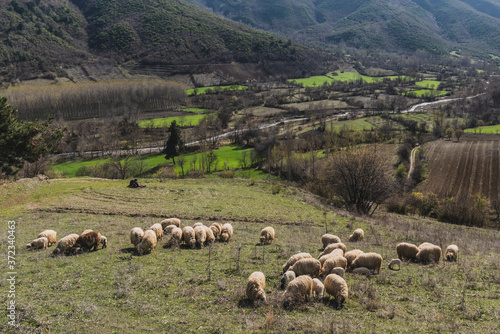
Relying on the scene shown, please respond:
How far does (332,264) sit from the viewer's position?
13836mm

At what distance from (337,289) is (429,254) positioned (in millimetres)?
7940

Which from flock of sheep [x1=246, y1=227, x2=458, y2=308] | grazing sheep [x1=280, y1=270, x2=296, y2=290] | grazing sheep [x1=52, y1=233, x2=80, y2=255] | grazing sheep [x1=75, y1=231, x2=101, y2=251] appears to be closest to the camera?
flock of sheep [x1=246, y1=227, x2=458, y2=308]

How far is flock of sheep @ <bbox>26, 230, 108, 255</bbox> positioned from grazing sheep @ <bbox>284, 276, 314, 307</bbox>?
1242cm

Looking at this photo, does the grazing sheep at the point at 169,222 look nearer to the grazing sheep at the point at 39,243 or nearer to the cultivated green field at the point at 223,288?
the cultivated green field at the point at 223,288

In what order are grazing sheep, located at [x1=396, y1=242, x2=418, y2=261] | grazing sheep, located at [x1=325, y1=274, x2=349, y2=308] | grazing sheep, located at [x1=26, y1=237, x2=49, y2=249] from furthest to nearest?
grazing sheep, located at [x1=26, y1=237, x2=49, y2=249] → grazing sheep, located at [x1=396, y1=242, x2=418, y2=261] → grazing sheep, located at [x1=325, y1=274, x2=349, y2=308]

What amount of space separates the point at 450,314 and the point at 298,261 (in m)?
5.83

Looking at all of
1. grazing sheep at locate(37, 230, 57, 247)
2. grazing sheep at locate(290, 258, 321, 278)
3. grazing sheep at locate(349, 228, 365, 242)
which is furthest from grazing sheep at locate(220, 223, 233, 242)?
grazing sheep at locate(37, 230, 57, 247)

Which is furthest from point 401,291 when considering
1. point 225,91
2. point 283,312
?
point 225,91

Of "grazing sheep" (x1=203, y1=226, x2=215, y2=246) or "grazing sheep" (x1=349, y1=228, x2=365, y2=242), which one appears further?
"grazing sheep" (x1=349, y1=228, x2=365, y2=242)

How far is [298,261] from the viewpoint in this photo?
13.7m

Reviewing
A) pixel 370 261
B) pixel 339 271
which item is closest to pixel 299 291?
pixel 339 271

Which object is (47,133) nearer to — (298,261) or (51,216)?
(51,216)

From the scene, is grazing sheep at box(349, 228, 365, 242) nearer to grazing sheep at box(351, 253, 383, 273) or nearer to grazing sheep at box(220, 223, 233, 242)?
grazing sheep at box(351, 253, 383, 273)

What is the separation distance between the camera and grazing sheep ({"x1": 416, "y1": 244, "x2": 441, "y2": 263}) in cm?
1642
